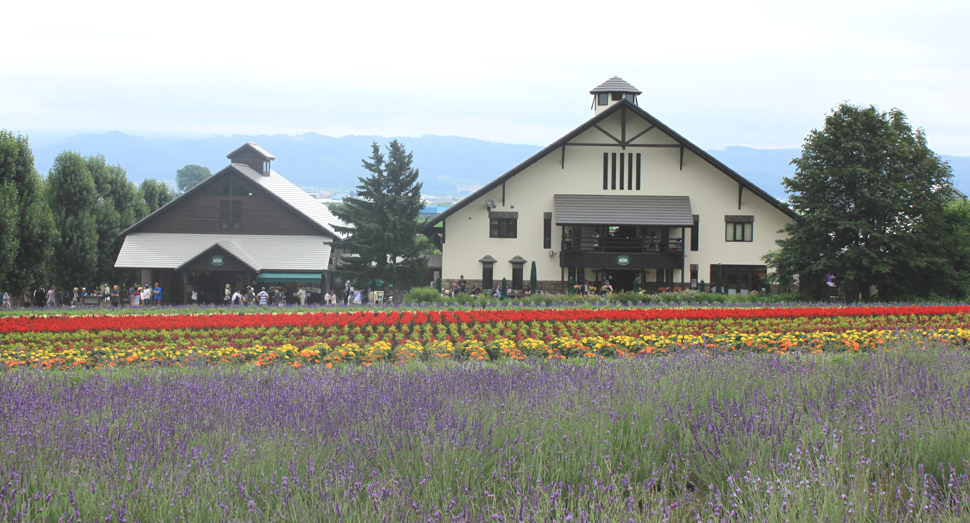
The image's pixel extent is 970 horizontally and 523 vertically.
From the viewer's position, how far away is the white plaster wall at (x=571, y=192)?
39.8 metres

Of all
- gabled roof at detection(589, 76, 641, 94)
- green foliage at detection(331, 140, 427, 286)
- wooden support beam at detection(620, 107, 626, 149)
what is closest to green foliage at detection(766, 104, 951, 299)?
wooden support beam at detection(620, 107, 626, 149)

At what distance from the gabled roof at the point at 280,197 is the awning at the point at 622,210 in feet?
48.4

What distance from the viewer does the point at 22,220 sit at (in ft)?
107

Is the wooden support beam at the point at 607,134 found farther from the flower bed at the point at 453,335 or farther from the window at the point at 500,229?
the flower bed at the point at 453,335

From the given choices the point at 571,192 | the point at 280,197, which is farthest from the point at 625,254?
the point at 280,197

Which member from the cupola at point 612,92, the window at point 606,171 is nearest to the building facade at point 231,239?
the window at point 606,171

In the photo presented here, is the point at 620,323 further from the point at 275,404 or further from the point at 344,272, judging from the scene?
the point at 344,272

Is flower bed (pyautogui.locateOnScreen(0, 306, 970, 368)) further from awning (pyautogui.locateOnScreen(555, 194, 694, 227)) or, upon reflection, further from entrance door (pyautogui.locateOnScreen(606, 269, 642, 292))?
entrance door (pyautogui.locateOnScreen(606, 269, 642, 292))

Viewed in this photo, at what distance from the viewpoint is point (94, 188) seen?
42.7 meters

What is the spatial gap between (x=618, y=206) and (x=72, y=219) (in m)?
33.5

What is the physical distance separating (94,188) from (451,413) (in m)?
45.4

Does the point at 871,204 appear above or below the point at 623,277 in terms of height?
above

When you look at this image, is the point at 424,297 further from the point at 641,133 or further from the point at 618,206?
the point at 641,133

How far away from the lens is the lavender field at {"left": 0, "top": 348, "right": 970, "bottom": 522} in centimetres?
376
